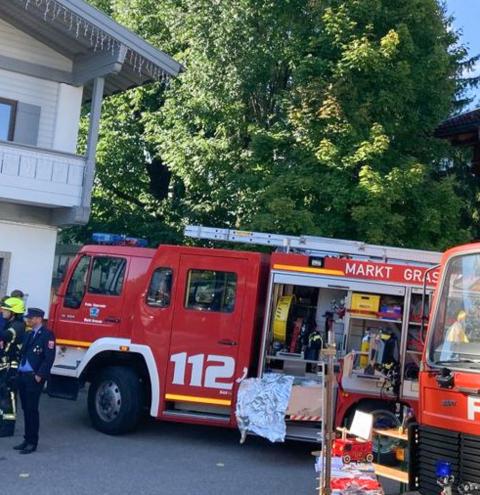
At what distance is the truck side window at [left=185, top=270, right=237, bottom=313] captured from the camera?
9.20 meters

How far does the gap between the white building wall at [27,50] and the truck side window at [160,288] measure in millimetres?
6335

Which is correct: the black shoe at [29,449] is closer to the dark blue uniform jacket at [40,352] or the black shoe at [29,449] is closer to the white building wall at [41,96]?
the dark blue uniform jacket at [40,352]

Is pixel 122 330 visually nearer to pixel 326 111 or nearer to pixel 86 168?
pixel 86 168

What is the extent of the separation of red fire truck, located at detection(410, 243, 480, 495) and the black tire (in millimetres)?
4591

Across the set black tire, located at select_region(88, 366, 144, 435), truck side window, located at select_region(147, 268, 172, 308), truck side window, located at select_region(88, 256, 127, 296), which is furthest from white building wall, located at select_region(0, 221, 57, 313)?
truck side window, located at select_region(147, 268, 172, 308)

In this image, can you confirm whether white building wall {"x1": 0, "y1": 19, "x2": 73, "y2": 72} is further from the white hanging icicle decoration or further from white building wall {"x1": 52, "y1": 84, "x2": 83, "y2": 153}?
the white hanging icicle decoration

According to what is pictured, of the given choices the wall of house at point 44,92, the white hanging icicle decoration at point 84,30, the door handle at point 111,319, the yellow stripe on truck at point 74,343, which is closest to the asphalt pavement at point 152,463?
the yellow stripe on truck at point 74,343

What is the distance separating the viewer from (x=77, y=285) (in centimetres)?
1000

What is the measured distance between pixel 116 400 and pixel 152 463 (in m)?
1.44

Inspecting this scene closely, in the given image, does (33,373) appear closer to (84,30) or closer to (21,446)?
(21,446)

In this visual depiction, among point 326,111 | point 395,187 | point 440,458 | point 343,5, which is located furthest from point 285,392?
point 343,5

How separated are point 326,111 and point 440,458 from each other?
389 inches

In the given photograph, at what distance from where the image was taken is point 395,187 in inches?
536

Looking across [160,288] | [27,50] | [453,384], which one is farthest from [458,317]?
[27,50]
